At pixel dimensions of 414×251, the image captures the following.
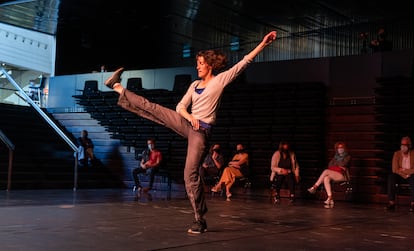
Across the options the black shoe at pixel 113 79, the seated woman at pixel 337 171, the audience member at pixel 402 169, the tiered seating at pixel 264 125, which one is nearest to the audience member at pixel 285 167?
the seated woman at pixel 337 171

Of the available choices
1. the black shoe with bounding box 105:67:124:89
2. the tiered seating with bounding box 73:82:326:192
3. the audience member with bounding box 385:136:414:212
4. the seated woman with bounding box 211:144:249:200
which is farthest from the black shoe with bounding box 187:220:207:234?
the tiered seating with bounding box 73:82:326:192

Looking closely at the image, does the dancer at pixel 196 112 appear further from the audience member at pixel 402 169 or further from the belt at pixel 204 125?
the audience member at pixel 402 169

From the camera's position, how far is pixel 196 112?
4641mm

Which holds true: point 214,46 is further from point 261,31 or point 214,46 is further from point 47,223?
point 47,223

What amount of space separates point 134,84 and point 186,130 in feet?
35.0

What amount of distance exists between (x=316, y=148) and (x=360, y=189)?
4.22 feet

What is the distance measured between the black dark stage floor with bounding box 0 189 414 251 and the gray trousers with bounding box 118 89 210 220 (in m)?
0.38

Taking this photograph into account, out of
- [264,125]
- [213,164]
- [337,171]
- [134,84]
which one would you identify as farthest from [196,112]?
[134,84]

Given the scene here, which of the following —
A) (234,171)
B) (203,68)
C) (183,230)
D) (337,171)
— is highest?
(203,68)

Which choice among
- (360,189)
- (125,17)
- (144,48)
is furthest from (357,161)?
(144,48)

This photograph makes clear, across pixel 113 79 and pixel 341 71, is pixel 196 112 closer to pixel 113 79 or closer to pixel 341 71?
pixel 113 79

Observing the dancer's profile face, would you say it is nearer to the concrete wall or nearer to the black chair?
the concrete wall

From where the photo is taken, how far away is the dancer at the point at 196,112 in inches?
178

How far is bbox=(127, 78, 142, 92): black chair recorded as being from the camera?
49.3 ft
